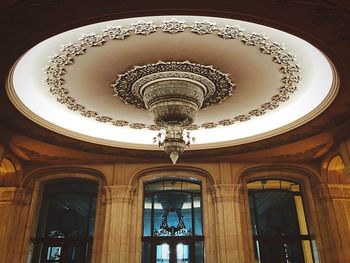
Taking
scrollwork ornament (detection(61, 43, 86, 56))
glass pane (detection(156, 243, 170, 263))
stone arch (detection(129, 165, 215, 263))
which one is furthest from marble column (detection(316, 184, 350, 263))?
scrollwork ornament (detection(61, 43, 86, 56))

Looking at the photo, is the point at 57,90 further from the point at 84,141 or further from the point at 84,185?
the point at 84,185

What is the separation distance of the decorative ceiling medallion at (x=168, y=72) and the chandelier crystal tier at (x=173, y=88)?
0.03 metres

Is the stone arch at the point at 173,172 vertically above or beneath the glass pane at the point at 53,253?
above

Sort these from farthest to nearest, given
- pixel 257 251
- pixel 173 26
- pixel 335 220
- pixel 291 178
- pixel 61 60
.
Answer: pixel 291 178
pixel 257 251
pixel 335 220
pixel 61 60
pixel 173 26

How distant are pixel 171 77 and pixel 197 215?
4871 millimetres

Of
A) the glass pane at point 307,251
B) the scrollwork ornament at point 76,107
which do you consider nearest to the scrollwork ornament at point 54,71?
the scrollwork ornament at point 76,107

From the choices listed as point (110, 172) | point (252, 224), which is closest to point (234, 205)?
point (252, 224)

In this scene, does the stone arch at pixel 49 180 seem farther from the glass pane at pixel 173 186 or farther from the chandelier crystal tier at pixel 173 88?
the chandelier crystal tier at pixel 173 88

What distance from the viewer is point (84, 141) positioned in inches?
323

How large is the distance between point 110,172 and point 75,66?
4.17m

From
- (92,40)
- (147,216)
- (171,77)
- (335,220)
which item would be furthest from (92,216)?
(335,220)

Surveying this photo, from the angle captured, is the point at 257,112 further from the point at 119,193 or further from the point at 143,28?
the point at 119,193

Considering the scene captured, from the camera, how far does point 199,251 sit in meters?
9.12

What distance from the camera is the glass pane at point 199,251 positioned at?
29.6 ft
